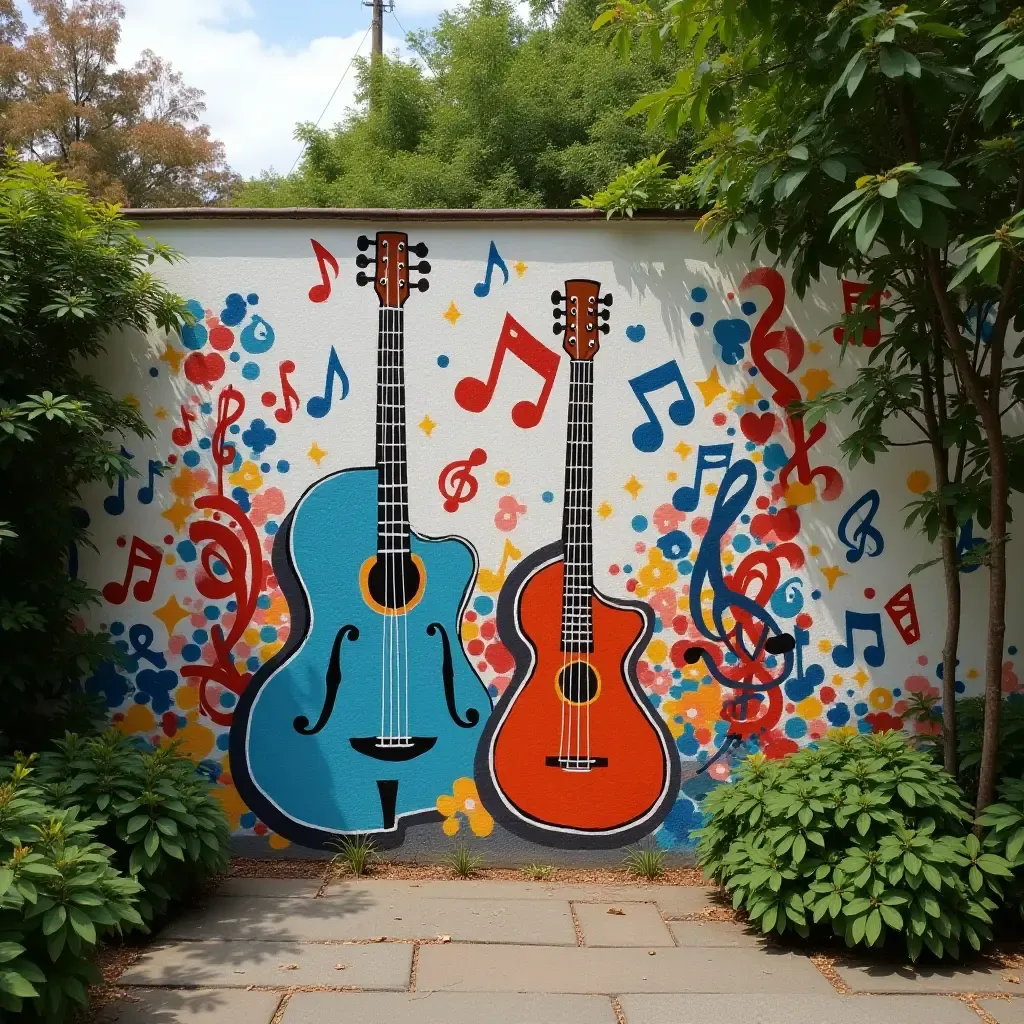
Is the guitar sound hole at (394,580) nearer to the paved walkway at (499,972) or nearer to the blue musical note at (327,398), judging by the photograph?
the blue musical note at (327,398)

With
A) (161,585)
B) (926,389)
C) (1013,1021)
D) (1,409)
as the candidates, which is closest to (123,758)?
(161,585)

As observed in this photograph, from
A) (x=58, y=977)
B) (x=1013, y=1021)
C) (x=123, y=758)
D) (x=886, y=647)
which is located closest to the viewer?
(x=58, y=977)

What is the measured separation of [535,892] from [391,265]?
10.4 feet

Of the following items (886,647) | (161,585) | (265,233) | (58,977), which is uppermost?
(265,233)

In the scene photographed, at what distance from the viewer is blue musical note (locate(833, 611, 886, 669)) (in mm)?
4973

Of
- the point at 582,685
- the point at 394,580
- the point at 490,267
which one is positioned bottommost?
the point at 582,685

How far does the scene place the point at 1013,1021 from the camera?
3432 millimetres

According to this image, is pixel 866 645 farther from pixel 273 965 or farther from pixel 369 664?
pixel 273 965

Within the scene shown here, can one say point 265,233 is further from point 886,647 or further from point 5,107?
point 5,107

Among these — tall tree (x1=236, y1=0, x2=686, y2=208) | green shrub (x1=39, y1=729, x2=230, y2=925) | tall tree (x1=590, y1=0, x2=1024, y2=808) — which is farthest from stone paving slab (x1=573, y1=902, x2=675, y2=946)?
tall tree (x1=236, y1=0, x2=686, y2=208)

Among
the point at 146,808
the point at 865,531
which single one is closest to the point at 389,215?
the point at 865,531

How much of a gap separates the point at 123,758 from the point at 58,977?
1350 millimetres

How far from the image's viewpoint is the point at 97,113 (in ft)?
73.3

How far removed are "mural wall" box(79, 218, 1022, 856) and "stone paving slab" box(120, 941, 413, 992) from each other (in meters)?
1.06
